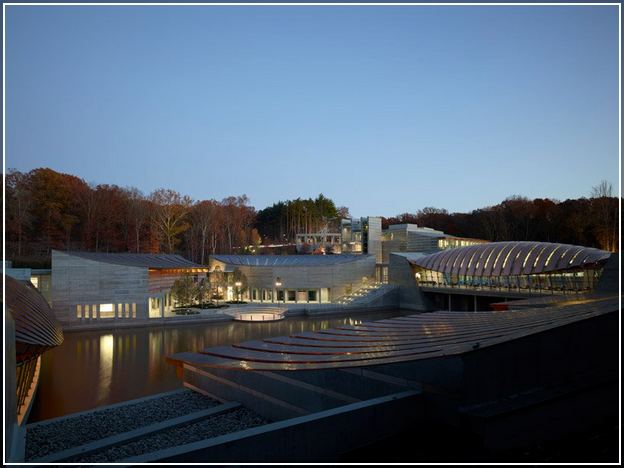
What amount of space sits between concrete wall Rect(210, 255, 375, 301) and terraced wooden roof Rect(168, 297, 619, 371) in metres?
23.8

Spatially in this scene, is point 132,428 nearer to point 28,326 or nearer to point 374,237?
point 28,326

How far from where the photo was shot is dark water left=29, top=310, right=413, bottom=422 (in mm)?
13203

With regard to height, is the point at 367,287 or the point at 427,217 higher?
the point at 427,217

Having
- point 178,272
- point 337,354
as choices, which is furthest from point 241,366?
point 178,272

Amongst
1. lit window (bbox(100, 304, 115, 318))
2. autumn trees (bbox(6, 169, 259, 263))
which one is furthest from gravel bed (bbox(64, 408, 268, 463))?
autumn trees (bbox(6, 169, 259, 263))

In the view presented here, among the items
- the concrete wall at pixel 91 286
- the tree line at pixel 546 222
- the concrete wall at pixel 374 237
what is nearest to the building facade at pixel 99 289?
the concrete wall at pixel 91 286

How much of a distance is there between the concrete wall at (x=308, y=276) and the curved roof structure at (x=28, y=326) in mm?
24018

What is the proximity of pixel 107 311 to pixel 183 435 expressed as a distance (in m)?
19.8

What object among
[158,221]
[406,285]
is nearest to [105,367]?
[406,285]

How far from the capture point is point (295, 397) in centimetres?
983

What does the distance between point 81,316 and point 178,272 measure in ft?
29.0

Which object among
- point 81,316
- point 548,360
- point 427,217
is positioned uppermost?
point 427,217

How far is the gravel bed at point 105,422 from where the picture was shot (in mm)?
9539

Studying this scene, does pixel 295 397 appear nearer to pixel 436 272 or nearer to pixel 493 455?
pixel 493 455
